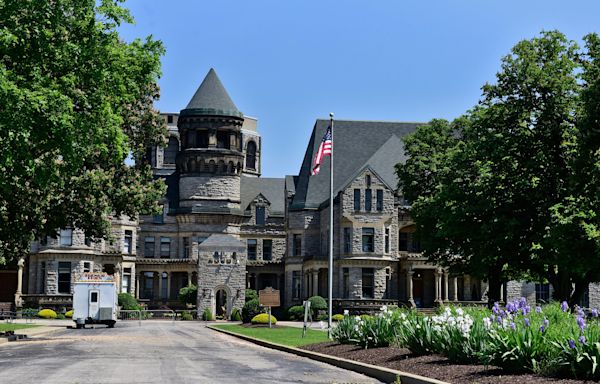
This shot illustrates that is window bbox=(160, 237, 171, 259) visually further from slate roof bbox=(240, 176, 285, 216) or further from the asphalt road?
the asphalt road

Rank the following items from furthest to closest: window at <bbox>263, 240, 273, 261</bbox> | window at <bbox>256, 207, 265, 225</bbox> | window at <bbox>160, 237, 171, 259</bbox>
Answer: window at <bbox>256, 207, 265, 225</bbox> → window at <bbox>263, 240, 273, 261</bbox> → window at <bbox>160, 237, 171, 259</bbox>

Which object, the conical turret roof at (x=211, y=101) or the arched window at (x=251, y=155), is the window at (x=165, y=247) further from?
the arched window at (x=251, y=155)

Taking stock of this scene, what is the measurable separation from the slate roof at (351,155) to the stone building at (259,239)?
11cm

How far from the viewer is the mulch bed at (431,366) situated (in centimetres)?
1590

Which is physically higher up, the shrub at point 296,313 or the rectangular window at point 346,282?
the rectangular window at point 346,282

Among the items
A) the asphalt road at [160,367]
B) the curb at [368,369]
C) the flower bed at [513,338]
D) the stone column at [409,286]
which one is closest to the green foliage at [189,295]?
the stone column at [409,286]

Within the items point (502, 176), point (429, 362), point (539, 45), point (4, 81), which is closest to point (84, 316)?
point (502, 176)

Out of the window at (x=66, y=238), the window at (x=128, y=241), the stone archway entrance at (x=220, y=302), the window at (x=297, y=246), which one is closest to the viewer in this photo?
the window at (x=66, y=238)

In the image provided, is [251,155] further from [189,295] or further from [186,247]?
[189,295]

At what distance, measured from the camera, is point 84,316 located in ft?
186

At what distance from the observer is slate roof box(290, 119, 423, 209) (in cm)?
8344

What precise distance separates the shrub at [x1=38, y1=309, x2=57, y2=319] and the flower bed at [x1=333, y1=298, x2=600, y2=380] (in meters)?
58.8

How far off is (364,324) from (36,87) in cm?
1116

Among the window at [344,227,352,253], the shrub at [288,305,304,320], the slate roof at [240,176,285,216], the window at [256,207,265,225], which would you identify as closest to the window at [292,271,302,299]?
the shrub at [288,305,304,320]
